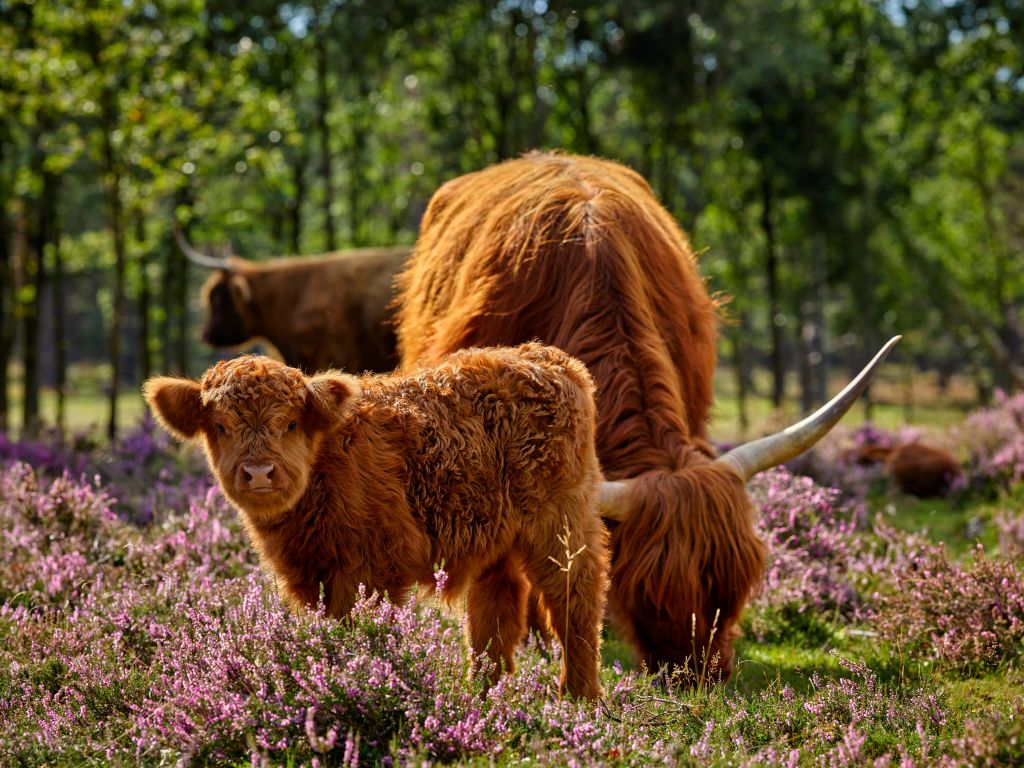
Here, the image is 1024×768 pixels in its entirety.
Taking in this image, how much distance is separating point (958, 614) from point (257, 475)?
3536mm

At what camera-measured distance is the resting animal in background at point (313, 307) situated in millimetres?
13148

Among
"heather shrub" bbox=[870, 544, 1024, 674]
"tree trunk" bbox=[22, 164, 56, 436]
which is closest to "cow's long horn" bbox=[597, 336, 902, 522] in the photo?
"heather shrub" bbox=[870, 544, 1024, 674]

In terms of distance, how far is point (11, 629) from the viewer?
4.61 m

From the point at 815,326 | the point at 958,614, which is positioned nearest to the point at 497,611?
the point at 958,614

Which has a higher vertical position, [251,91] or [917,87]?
[917,87]

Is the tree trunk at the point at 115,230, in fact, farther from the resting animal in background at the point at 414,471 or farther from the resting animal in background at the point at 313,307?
the resting animal in background at the point at 414,471

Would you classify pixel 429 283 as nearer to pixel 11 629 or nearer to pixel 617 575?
pixel 617 575

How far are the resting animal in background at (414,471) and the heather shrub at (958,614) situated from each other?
1924 millimetres

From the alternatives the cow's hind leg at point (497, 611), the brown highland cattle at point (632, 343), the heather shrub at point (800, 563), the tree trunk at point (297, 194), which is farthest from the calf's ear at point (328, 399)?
the tree trunk at point (297, 194)

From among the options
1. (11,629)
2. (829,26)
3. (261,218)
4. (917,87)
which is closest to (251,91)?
(261,218)

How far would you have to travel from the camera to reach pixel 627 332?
555cm

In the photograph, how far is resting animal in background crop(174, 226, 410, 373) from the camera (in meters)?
13.1

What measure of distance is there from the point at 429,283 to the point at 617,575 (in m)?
2.86

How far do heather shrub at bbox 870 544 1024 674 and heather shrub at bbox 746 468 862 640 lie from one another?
431 mm
